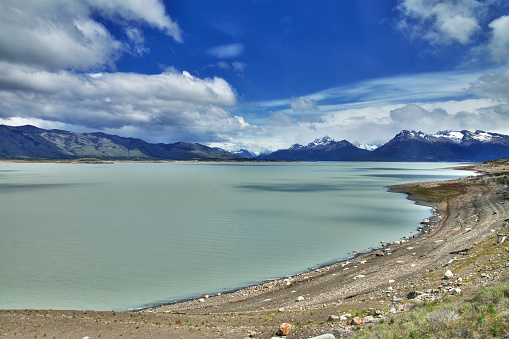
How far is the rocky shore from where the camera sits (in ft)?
47.4

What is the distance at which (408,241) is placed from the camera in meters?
35.5

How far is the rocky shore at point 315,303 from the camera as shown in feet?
47.4

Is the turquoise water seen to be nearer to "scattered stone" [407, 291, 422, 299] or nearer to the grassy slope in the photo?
"scattered stone" [407, 291, 422, 299]

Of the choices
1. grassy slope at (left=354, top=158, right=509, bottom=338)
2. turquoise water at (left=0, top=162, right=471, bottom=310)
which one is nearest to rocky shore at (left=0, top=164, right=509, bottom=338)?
grassy slope at (left=354, top=158, right=509, bottom=338)

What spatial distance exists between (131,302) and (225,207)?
4066 cm

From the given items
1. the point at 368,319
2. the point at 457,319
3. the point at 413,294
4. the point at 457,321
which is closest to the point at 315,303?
the point at 368,319

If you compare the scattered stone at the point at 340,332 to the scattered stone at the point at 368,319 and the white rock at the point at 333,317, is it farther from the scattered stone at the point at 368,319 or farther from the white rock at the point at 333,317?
the white rock at the point at 333,317

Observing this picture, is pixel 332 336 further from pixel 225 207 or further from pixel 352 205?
pixel 352 205

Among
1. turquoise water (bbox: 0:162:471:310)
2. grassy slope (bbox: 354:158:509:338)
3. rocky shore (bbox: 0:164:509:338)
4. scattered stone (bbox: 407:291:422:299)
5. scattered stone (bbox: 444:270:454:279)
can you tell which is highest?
grassy slope (bbox: 354:158:509:338)

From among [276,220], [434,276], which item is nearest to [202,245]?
[276,220]

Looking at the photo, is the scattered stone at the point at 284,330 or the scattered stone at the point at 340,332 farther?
the scattered stone at the point at 284,330

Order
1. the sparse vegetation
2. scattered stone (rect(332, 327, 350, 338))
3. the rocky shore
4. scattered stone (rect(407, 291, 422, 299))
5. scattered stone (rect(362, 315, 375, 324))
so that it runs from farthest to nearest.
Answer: scattered stone (rect(407, 291, 422, 299))
the rocky shore
scattered stone (rect(362, 315, 375, 324))
scattered stone (rect(332, 327, 350, 338))
the sparse vegetation

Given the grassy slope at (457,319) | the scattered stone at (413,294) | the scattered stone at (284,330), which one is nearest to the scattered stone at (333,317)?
the grassy slope at (457,319)

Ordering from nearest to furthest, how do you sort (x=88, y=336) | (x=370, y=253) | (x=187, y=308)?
(x=88, y=336) < (x=187, y=308) < (x=370, y=253)
